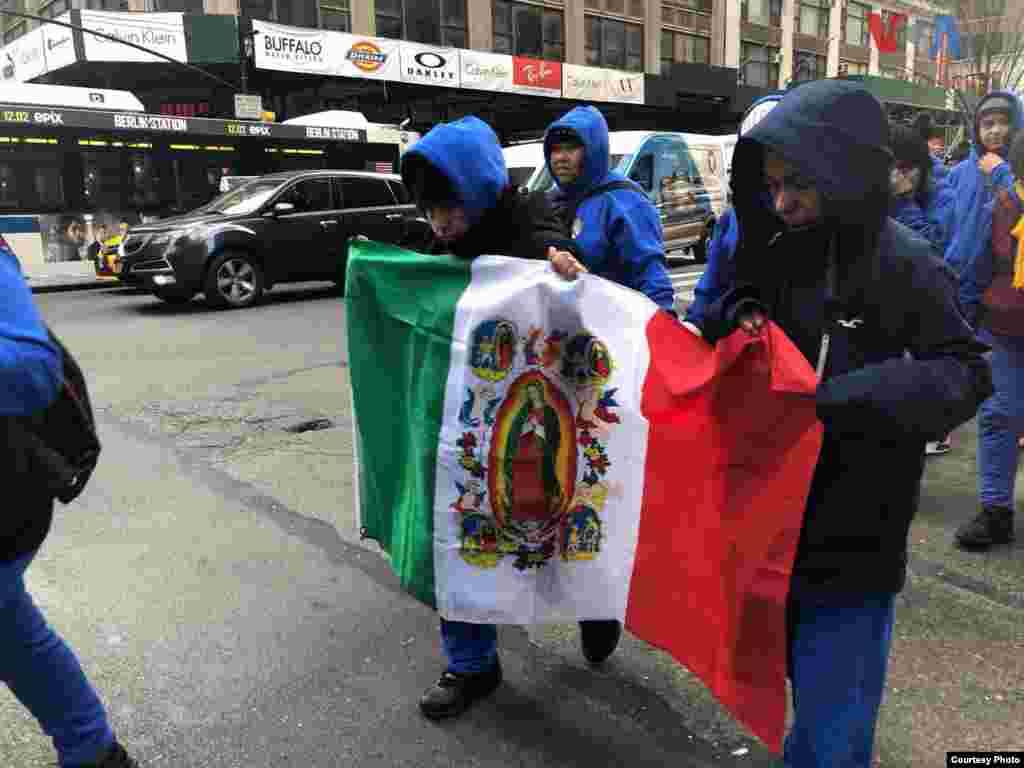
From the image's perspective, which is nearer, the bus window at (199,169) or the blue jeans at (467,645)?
the blue jeans at (467,645)

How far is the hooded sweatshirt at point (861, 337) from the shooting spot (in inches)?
66.4

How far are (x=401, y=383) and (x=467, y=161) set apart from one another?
74 centimetres

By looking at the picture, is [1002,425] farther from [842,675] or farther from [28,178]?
[28,178]

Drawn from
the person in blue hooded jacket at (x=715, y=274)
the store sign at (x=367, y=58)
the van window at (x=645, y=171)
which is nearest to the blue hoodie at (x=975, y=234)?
the person in blue hooded jacket at (x=715, y=274)

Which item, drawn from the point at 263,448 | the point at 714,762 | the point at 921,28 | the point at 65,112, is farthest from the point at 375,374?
the point at 921,28

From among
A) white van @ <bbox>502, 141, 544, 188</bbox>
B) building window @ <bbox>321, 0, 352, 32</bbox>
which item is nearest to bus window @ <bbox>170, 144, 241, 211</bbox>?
white van @ <bbox>502, 141, 544, 188</bbox>

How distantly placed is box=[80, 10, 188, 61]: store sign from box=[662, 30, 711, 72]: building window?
868 inches

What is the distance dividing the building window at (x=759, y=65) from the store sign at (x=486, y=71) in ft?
56.6

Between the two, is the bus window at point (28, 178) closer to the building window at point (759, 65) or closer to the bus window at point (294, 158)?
the bus window at point (294, 158)

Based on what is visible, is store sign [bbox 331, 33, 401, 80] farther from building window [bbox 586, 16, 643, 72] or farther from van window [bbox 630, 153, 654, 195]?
van window [bbox 630, 153, 654, 195]

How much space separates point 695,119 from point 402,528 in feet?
137

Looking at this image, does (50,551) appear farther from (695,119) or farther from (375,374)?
(695,119)

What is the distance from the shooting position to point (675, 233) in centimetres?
1697

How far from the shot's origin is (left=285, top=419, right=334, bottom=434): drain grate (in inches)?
240
